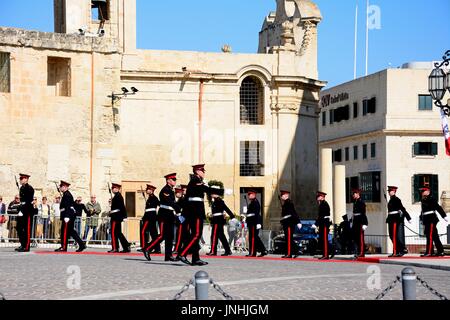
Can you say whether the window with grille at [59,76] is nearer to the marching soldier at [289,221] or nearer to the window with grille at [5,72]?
the window with grille at [5,72]

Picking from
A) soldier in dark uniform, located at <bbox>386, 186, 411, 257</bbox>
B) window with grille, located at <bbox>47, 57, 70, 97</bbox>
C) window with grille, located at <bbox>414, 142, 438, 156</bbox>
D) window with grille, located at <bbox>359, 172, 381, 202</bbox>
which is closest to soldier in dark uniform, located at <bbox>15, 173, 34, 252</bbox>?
soldier in dark uniform, located at <bbox>386, 186, 411, 257</bbox>

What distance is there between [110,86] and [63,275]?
22910 mm

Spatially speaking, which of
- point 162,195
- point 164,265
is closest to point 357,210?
point 162,195

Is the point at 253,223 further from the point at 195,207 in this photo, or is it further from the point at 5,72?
the point at 5,72

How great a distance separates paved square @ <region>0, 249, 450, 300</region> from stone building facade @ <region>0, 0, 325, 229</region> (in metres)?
16.1

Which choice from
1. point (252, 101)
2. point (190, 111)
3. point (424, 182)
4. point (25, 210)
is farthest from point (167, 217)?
point (424, 182)

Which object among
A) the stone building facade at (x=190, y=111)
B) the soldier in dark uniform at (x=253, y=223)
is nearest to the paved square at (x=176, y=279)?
the soldier in dark uniform at (x=253, y=223)

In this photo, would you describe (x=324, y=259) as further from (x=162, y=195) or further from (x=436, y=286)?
(x=436, y=286)

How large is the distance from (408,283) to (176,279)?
7.16 meters

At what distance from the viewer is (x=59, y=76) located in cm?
4200

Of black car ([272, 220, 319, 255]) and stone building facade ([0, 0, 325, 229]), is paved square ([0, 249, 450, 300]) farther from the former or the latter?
stone building facade ([0, 0, 325, 229])

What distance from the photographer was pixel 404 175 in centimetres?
7100

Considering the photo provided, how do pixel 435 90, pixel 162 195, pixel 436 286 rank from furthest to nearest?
pixel 435 90 → pixel 162 195 → pixel 436 286
